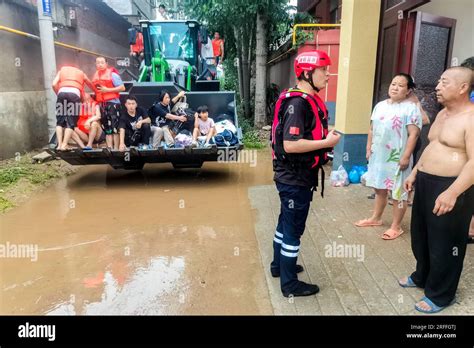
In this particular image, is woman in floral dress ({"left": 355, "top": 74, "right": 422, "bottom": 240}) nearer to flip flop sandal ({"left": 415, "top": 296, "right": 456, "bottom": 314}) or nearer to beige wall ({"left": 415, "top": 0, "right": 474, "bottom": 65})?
flip flop sandal ({"left": 415, "top": 296, "right": 456, "bottom": 314})

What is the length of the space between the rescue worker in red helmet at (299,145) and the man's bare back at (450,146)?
0.70m

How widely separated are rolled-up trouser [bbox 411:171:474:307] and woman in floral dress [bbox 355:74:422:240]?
1.10 meters

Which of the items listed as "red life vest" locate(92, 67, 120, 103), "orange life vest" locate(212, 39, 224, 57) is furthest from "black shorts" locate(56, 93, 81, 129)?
"orange life vest" locate(212, 39, 224, 57)

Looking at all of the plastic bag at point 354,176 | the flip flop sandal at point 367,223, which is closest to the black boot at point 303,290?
the flip flop sandal at point 367,223

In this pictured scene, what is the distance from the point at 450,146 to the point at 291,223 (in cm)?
121

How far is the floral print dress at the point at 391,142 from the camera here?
3.79 metres

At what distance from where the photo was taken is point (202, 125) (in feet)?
21.4

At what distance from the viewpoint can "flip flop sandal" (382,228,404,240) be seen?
3901 millimetres

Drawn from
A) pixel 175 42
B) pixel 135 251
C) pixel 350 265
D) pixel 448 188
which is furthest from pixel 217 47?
pixel 448 188

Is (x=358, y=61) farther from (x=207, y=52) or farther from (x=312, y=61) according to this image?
(x=207, y=52)

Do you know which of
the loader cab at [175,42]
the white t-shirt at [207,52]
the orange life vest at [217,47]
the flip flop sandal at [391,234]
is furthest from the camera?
the orange life vest at [217,47]

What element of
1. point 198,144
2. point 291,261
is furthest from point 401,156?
point 198,144

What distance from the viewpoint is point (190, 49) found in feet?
28.7

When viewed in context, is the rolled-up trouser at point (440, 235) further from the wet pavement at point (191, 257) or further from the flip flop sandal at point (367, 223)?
the flip flop sandal at point (367, 223)
